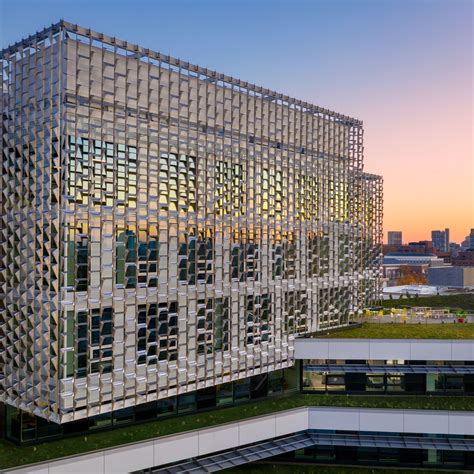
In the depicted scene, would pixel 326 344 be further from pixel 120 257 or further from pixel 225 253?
pixel 120 257

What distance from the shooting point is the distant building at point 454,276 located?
6890 inches

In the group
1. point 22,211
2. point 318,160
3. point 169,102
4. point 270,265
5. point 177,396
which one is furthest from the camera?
point 318,160

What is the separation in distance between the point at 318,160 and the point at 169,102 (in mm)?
17114

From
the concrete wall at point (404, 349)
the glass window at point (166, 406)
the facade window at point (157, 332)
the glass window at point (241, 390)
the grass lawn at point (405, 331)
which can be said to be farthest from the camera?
the grass lawn at point (405, 331)

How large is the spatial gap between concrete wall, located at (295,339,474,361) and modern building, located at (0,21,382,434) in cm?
459

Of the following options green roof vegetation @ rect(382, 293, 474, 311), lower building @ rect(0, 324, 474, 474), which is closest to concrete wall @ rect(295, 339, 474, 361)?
lower building @ rect(0, 324, 474, 474)

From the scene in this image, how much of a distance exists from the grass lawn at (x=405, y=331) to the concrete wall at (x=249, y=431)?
24.0 feet

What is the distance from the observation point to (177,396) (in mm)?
37656

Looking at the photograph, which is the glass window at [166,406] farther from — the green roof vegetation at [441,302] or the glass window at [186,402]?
the green roof vegetation at [441,302]

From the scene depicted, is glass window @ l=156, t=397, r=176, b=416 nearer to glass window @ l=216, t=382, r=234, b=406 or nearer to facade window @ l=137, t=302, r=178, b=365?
glass window @ l=216, t=382, r=234, b=406

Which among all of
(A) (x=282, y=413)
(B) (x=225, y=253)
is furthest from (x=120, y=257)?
(A) (x=282, y=413)

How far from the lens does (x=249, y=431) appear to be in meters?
36.7

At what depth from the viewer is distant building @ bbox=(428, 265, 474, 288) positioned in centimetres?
17500

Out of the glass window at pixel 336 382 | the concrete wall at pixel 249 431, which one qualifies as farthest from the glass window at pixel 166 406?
the glass window at pixel 336 382
